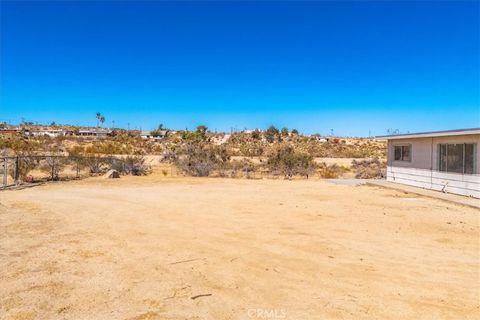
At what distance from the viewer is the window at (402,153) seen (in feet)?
64.0

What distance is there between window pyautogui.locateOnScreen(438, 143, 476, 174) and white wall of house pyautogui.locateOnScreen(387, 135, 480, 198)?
155mm

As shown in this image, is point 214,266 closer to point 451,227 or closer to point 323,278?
point 323,278

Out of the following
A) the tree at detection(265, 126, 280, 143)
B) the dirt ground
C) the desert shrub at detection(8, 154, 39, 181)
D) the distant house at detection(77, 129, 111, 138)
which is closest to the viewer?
the dirt ground

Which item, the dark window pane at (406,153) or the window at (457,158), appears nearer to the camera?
the window at (457,158)

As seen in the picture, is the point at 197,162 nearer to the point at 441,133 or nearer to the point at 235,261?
the point at 441,133

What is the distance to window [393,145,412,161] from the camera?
19.5 metres

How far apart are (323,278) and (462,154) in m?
12.0

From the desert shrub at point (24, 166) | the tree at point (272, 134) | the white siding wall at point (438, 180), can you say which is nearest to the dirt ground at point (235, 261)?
the white siding wall at point (438, 180)

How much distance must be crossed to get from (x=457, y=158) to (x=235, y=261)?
488 inches

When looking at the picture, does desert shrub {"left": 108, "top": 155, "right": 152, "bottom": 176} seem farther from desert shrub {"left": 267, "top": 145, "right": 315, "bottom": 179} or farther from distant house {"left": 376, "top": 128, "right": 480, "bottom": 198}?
distant house {"left": 376, "top": 128, "right": 480, "bottom": 198}

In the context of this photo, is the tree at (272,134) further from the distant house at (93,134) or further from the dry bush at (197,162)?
the dry bush at (197,162)

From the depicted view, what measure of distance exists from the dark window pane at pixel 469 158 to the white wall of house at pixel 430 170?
0.16 metres

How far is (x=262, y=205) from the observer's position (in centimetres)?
1324

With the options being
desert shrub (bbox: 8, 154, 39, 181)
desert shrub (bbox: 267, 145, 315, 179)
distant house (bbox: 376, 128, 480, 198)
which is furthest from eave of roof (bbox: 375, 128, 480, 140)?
desert shrub (bbox: 8, 154, 39, 181)
